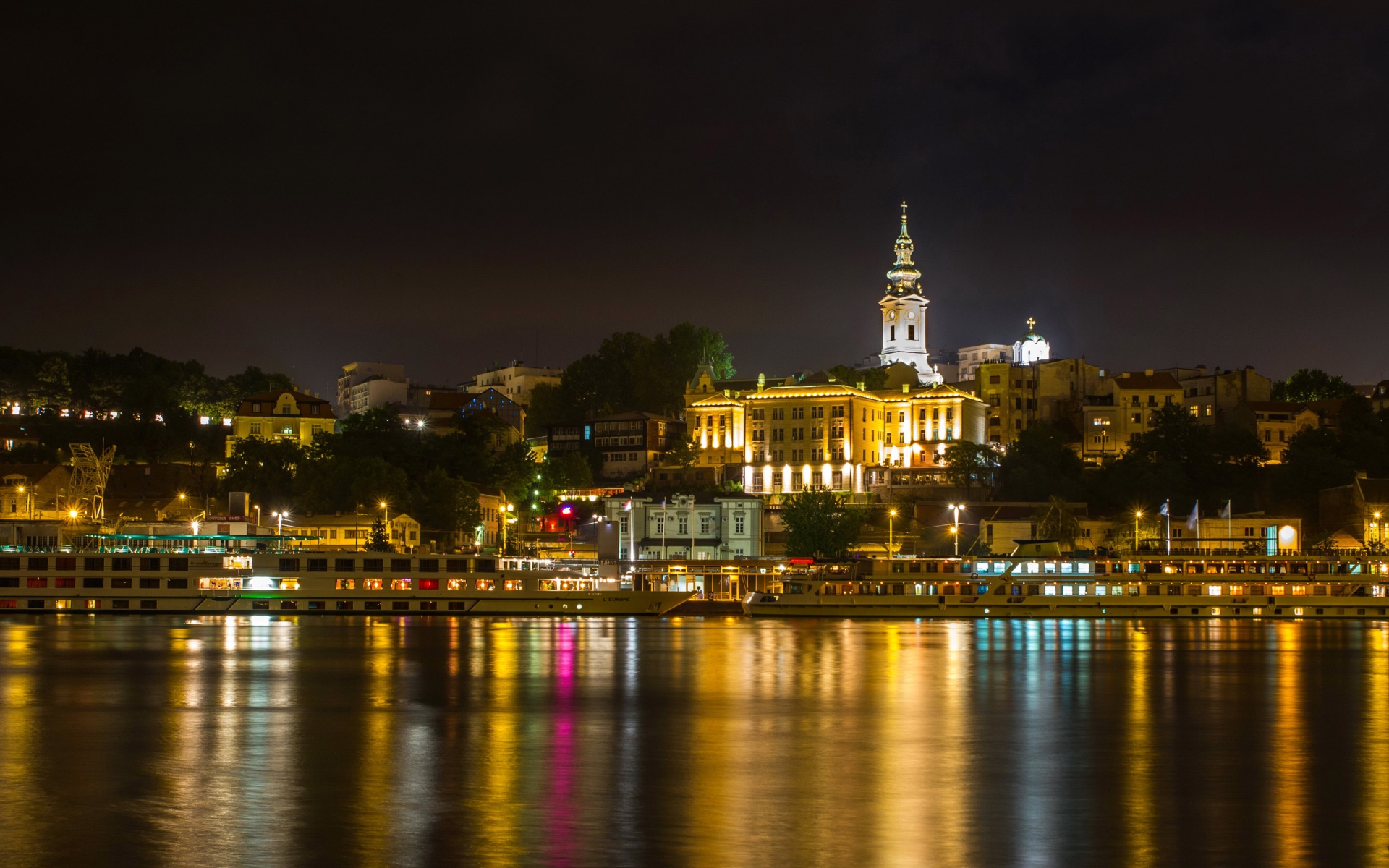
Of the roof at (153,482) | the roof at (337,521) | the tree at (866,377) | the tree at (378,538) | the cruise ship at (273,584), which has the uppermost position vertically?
the tree at (866,377)

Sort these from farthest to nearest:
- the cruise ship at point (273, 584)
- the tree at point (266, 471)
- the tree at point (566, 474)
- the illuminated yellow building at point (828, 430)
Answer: the tree at point (566, 474), the illuminated yellow building at point (828, 430), the tree at point (266, 471), the cruise ship at point (273, 584)

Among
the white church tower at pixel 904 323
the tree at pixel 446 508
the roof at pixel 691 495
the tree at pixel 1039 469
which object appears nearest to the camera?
the tree at pixel 446 508

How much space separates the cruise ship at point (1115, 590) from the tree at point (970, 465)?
1541 inches

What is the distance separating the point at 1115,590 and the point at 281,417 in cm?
8499

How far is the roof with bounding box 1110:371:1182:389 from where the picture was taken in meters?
131

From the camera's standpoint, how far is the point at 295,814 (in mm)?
22109

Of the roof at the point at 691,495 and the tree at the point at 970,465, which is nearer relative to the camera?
the roof at the point at 691,495

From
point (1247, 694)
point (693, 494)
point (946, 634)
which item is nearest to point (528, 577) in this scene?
point (946, 634)

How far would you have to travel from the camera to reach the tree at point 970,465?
384 ft

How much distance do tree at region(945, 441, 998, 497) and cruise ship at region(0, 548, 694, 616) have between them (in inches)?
1924

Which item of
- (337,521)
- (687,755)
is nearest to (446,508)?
(337,521)

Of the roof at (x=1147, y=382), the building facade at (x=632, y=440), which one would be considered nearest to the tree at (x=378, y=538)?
the building facade at (x=632, y=440)

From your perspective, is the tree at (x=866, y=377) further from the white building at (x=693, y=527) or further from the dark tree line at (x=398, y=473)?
the white building at (x=693, y=527)

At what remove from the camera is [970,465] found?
118m
